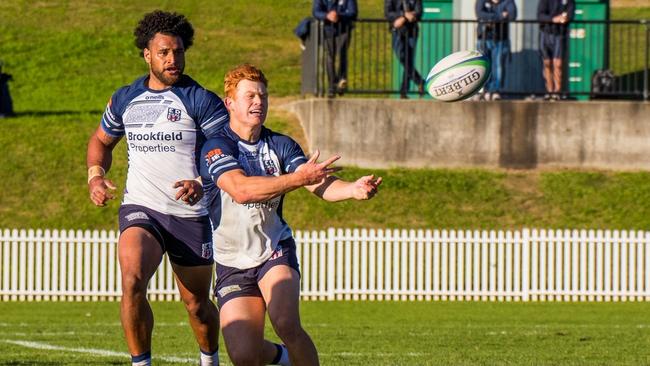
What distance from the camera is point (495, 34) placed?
23.0 m

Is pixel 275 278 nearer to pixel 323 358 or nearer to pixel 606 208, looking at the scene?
pixel 323 358

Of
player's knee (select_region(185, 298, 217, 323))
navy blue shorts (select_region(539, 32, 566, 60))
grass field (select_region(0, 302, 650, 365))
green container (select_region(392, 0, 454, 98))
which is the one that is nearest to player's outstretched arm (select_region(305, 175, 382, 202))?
player's knee (select_region(185, 298, 217, 323))

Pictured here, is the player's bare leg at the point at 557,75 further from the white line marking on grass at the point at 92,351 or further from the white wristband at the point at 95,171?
the white wristband at the point at 95,171

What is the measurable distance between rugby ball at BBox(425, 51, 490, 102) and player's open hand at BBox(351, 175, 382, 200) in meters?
3.04

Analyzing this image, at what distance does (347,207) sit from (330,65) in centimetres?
244

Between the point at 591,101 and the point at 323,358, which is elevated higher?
the point at 591,101

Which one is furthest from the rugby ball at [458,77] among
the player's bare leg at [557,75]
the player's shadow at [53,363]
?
the player's bare leg at [557,75]

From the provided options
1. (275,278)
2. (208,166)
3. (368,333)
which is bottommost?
(368,333)

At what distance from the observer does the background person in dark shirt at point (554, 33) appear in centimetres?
2333

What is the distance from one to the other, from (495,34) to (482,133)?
5.57ft

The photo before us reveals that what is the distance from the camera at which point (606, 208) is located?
75.7 ft

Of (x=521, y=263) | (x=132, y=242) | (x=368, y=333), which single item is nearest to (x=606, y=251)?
(x=521, y=263)

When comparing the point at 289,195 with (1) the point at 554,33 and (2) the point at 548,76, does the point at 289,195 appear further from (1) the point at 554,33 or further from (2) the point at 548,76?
(1) the point at 554,33

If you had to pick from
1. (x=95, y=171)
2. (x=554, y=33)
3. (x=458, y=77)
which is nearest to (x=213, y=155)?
(x=95, y=171)
